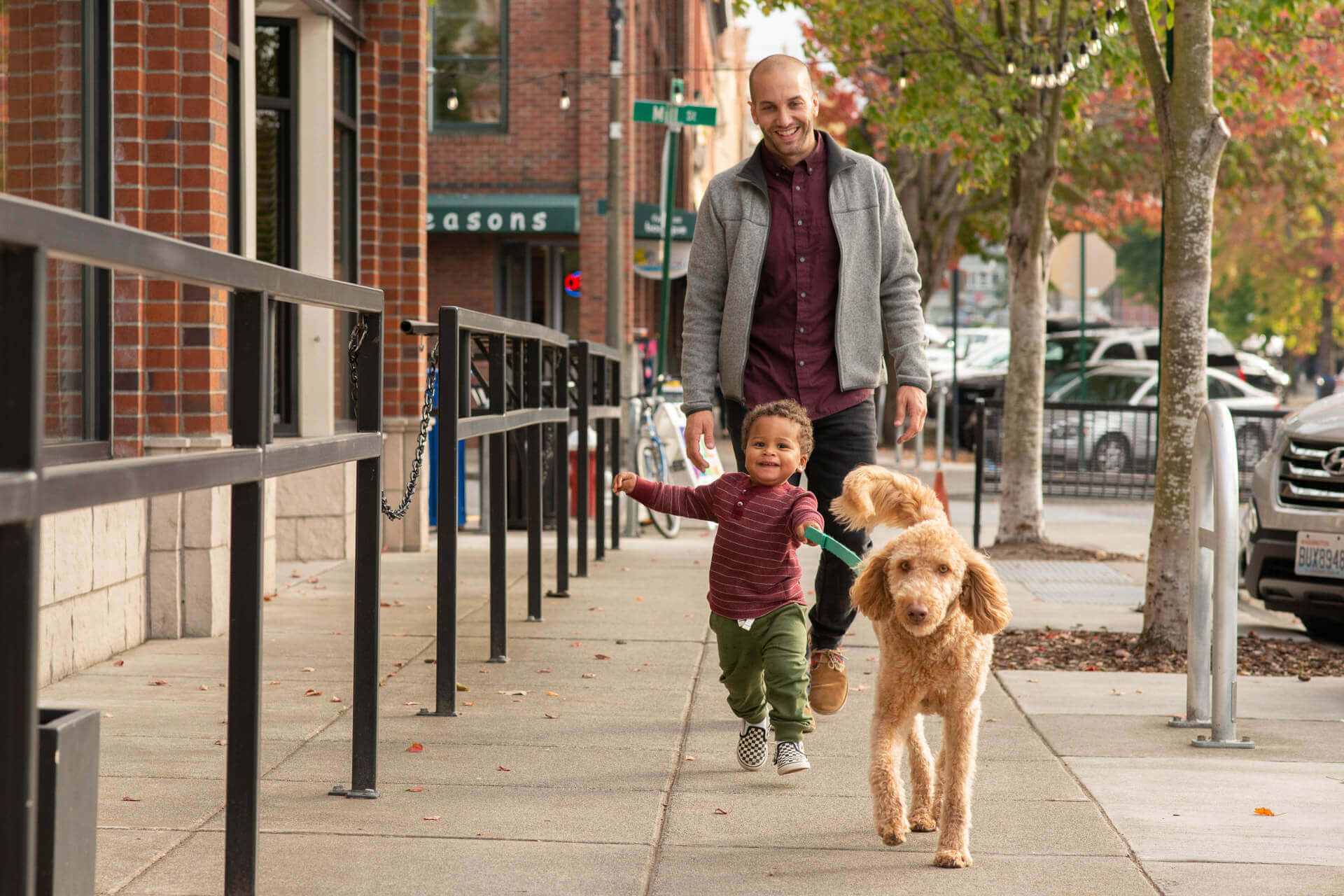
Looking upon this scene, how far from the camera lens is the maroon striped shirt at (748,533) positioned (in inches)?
173

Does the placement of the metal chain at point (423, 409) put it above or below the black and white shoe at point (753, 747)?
above

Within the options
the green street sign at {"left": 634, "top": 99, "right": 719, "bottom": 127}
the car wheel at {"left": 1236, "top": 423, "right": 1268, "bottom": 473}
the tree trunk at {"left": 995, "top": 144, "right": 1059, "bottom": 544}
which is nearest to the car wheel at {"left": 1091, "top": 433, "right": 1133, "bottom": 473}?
the car wheel at {"left": 1236, "top": 423, "right": 1268, "bottom": 473}

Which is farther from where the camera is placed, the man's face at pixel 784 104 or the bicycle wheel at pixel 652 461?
the bicycle wheel at pixel 652 461

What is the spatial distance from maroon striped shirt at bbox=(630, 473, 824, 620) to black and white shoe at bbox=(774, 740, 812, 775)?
15.0 inches

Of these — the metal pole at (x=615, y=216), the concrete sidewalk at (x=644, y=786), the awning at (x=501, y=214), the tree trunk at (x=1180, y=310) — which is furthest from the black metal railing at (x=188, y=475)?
the awning at (x=501, y=214)

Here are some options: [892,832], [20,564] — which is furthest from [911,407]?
[20,564]

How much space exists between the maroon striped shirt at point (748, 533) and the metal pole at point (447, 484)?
884 mm

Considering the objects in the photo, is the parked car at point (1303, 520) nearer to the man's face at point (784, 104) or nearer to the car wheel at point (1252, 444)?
the man's face at point (784, 104)

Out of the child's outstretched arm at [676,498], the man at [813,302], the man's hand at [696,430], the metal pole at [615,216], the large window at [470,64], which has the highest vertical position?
the large window at [470,64]

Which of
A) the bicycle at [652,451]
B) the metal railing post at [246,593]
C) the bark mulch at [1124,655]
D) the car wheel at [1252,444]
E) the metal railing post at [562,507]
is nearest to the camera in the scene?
the metal railing post at [246,593]

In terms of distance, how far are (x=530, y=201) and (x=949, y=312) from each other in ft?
241

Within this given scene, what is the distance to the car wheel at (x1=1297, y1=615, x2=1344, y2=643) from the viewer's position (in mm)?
7863

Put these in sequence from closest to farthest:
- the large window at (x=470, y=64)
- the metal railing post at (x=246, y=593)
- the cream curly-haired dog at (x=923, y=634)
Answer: the metal railing post at (x=246, y=593) < the cream curly-haired dog at (x=923, y=634) < the large window at (x=470, y=64)

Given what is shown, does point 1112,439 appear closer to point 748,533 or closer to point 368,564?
point 748,533
